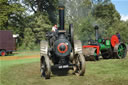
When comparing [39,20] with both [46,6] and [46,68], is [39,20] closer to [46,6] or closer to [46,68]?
[46,6]

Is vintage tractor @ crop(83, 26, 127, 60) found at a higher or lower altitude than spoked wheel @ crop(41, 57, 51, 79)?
higher

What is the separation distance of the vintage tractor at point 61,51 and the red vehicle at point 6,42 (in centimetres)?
1457

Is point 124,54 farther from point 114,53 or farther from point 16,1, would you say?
point 16,1

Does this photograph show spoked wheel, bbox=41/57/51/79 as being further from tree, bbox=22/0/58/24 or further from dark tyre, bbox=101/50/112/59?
tree, bbox=22/0/58/24

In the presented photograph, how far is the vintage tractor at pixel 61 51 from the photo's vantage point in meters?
8.06

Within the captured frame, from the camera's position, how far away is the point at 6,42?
22734 millimetres

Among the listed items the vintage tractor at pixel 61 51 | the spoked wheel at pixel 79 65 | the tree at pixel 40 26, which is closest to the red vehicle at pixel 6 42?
the tree at pixel 40 26

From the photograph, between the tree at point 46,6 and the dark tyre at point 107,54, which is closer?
the dark tyre at point 107,54

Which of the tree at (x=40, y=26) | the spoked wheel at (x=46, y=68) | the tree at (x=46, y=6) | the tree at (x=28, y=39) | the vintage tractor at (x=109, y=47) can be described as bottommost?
the spoked wheel at (x=46, y=68)

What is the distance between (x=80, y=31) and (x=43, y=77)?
24554 mm

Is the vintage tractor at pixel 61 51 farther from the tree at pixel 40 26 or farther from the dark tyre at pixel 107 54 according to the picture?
the tree at pixel 40 26

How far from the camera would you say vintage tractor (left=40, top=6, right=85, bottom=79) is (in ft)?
26.5

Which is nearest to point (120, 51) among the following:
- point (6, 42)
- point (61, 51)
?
point (61, 51)

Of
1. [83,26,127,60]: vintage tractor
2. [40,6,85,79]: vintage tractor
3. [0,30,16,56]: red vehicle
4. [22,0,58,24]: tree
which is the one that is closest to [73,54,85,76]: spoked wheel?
[40,6,85,79]: vintage tractor
